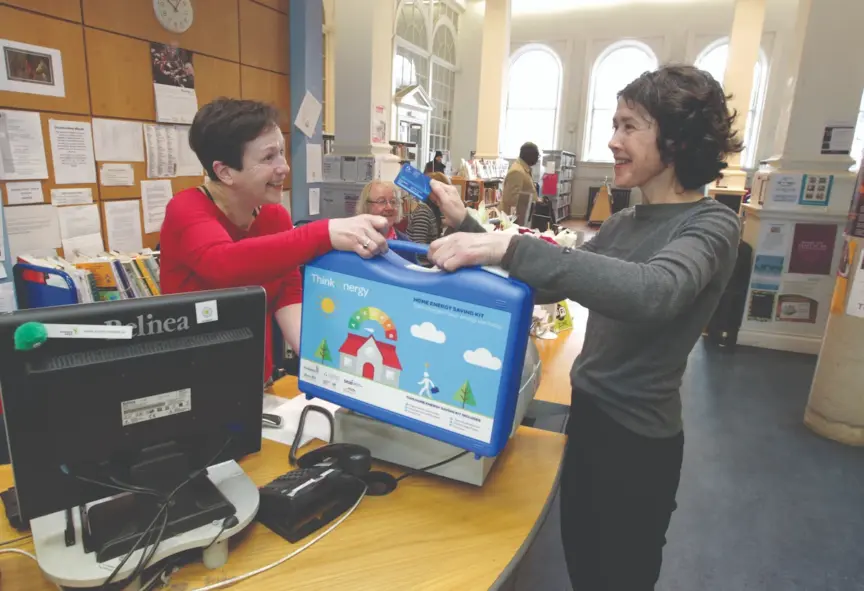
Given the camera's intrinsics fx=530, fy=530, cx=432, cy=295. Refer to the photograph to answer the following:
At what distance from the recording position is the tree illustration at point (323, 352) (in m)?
1.05

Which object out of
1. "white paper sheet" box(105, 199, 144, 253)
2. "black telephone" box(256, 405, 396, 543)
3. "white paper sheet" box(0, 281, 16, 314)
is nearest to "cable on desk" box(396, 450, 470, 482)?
"black telephone" box(256, 405, 396, 543)

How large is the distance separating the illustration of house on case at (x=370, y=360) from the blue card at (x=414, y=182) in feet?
1.02

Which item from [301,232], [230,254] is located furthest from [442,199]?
[230,254]

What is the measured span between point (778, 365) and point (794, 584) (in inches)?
100

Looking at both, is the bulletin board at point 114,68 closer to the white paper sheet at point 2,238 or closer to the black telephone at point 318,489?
the white paper sheet at point 2,238

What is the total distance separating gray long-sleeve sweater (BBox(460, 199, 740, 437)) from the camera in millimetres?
825

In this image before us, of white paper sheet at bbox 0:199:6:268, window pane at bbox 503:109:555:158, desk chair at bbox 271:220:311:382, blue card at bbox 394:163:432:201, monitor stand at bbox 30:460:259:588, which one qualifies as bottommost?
desk chair at bbox 271:220:311:382

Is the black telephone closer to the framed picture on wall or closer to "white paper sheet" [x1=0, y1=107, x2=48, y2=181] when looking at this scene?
"white paper sheet" [x1=0, y1=107, x2=48, y2=181]

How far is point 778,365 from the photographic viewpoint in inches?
158

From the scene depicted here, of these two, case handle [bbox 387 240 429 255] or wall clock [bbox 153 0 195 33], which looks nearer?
case handle [bbox 387 240 429 255]

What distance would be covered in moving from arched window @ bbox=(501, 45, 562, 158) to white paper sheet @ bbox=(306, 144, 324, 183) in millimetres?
10545

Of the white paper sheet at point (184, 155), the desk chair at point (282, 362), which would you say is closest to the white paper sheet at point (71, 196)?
the white paper sheet at point (184, 155)

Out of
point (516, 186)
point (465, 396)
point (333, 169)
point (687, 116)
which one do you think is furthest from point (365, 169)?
point (465, 396)

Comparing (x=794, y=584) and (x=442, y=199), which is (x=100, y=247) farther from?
(x=794, y=584)
